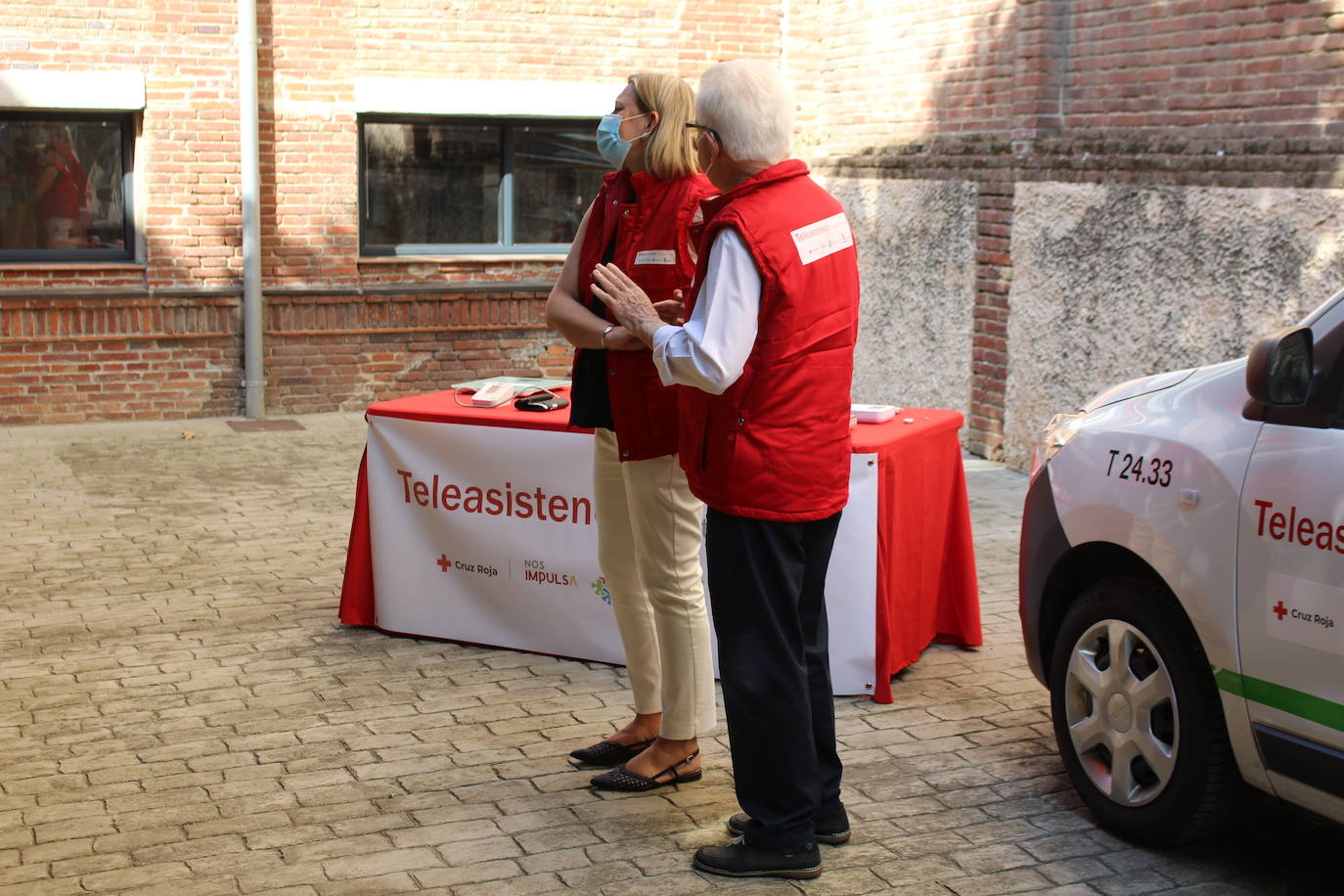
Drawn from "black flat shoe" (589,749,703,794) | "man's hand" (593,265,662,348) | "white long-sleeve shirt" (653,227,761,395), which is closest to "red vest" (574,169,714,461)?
"man's hand" (593,265,662,348)

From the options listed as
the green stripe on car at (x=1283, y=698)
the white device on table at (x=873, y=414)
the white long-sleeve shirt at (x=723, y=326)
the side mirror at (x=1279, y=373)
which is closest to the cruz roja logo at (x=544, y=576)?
the white device on table at (x=873, y=414)

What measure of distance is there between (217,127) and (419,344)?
223cm

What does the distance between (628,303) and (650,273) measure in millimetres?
374

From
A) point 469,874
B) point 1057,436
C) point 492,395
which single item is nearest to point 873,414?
point 1057,436

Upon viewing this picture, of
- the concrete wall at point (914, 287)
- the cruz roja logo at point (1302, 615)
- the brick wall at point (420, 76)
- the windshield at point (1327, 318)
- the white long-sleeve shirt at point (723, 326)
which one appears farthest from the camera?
the concrete wall at point (914, 287)

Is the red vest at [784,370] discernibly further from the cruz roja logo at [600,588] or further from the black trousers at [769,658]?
the cruz roja logo at [600,588]

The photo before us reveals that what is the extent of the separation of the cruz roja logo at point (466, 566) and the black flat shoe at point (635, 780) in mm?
1444

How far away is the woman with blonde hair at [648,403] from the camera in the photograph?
4.15 m

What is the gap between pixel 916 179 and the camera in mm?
10766

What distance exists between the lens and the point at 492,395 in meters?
5.90

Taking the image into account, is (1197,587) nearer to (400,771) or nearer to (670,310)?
(670,310)

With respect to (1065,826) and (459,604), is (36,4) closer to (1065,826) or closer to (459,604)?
(459,604)

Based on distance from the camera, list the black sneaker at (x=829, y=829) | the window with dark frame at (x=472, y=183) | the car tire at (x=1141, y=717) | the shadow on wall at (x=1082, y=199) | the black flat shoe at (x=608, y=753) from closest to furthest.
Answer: the car tire at (x=1141, y=717) → the black sneaker at (x=829, y=829) → the black flat shoe at (x=608, y=753) → the shadow on wall at (x=1082, y=199) → the window with dark frame at (x=472, y=183)

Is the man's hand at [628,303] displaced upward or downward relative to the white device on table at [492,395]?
upward
